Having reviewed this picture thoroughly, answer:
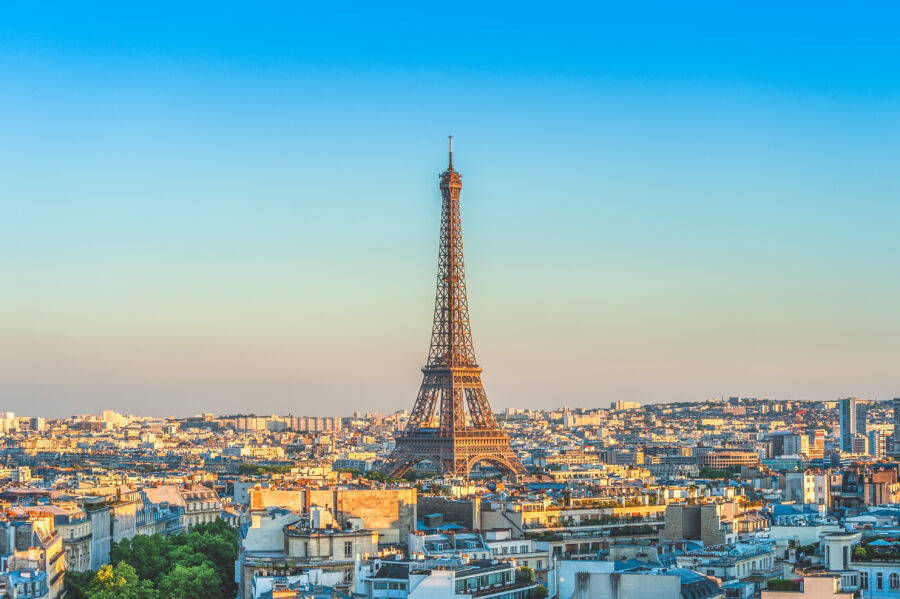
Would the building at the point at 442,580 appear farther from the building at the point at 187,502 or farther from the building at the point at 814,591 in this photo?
the building at the point at 187,502

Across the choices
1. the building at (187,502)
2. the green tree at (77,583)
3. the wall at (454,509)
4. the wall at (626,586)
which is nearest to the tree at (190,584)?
the green tree at (77,583)

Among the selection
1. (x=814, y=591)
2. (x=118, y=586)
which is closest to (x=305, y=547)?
(x=118, y=586)

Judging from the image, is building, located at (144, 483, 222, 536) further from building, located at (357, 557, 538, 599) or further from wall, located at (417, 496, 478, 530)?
building, located at (357, 557, 538, 599)

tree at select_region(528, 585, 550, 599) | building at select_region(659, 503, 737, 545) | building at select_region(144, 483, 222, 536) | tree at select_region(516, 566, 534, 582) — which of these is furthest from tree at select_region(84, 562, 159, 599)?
building at select_region(144, 483, 222, 536)

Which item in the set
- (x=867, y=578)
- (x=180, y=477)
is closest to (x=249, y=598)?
(x=867, y=578)

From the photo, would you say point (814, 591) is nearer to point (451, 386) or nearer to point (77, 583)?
point (77, 583)

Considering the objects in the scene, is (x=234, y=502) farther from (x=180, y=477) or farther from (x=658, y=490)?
(x=658, y=490)

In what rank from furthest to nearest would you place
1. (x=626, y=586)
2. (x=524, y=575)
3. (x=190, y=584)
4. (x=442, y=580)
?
(x=190, y=584)
(x=524, y=575)
(x=442, y=580)
(x=626, y=586)
